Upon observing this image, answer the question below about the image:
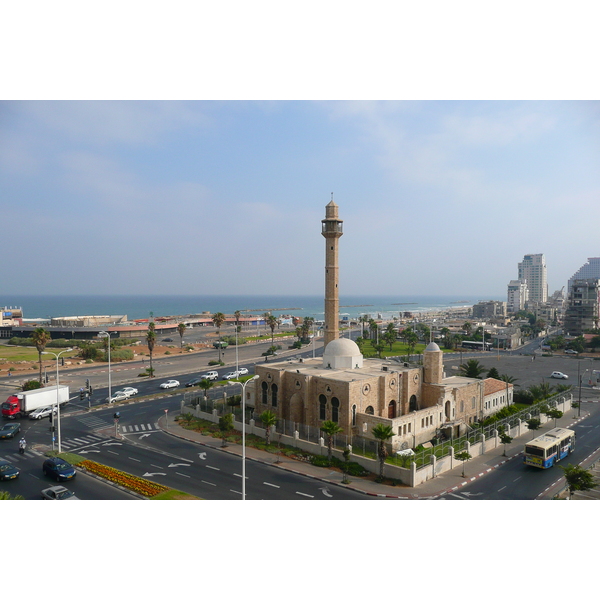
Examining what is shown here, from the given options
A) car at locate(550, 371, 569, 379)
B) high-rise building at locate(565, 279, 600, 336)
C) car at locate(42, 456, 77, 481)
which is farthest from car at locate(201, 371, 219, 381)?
high-rise building at locate(565, 279, 600, 336)

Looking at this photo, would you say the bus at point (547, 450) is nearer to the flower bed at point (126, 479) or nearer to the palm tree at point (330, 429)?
the palm tree at point (330, 429)

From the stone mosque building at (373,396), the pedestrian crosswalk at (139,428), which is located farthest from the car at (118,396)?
the stone mosque building at (373,396)

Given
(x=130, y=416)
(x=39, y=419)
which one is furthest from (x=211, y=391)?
(x=39, y=419)

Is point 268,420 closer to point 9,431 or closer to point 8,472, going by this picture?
point 8,472

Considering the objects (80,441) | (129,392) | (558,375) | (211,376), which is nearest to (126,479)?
(80,441)

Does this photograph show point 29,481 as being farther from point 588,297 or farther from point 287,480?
point 588,297

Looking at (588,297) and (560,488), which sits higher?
(588,297)
